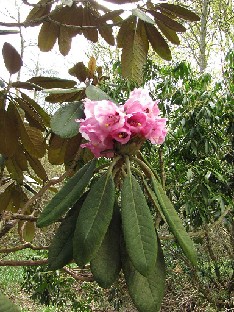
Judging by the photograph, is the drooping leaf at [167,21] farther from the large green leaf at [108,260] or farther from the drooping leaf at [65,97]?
the large green leaf at [108,260]

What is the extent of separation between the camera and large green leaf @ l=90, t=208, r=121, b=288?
53 cm

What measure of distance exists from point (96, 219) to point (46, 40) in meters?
0.88

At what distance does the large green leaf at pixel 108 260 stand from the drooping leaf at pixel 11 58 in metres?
0.60

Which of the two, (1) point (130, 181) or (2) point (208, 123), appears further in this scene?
(2) point (208, 123)

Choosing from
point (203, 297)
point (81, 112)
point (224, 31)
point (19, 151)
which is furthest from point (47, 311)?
point (224, 31)

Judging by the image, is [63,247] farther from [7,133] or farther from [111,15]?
[111,15]

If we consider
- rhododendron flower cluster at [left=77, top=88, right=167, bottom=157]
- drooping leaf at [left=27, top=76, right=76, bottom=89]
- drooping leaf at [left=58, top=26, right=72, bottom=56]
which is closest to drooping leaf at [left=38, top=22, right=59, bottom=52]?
drooping leaf at [left=58, top=26, right=72, bottom=56]

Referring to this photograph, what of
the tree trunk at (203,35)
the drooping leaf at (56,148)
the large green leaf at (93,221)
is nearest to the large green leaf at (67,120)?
the large green leaf at (93,221)

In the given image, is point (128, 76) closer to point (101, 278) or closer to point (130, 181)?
point (130, 181)

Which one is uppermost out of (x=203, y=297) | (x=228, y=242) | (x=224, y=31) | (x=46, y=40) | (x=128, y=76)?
(x=224, y=31)

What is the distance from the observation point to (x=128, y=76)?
3.52ft

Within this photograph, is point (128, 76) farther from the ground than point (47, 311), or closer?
farther from the ground

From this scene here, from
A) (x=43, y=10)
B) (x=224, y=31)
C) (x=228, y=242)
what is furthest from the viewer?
(x=224, y=31)

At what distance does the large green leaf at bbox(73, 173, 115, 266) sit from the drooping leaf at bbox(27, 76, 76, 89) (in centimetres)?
51
